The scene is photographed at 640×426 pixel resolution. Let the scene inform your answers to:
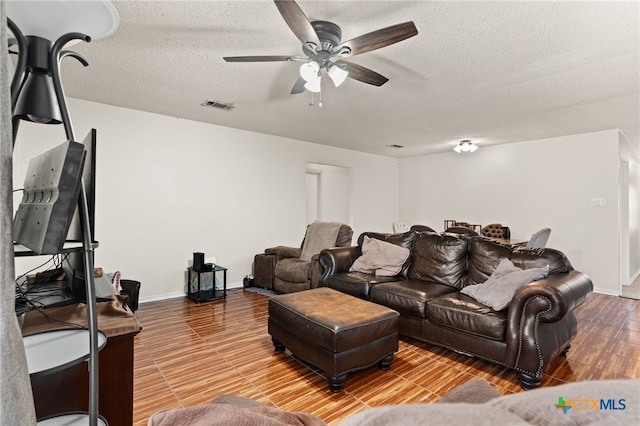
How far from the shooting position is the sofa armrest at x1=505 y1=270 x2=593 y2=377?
6.96ft

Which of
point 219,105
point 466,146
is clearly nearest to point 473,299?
point 219,105

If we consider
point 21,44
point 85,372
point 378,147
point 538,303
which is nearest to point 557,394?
point 21,44

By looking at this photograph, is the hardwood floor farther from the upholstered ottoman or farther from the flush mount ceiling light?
the flush mount ceiling light

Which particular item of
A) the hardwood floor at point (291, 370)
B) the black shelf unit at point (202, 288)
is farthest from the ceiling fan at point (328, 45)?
the black shelf unit at point (202, 288)

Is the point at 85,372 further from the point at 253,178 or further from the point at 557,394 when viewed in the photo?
the point at 253,178

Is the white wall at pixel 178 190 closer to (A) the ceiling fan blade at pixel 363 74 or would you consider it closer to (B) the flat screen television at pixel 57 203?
(A) the ceiling fan blade at pixel 363 74

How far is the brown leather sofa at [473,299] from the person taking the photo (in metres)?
2.18

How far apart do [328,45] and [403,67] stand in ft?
3.09

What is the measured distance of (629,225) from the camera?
4.93m

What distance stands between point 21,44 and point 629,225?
23.2 feet

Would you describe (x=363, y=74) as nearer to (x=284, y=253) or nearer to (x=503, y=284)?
(x=503, y=284)

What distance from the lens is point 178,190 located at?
4422 millimetres

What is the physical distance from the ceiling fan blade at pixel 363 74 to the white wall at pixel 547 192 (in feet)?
15.1

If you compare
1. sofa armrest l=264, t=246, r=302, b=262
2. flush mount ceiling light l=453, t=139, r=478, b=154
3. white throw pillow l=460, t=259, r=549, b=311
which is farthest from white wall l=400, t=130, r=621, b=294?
sofa armrest l=264, t=246, r=302, b=262
